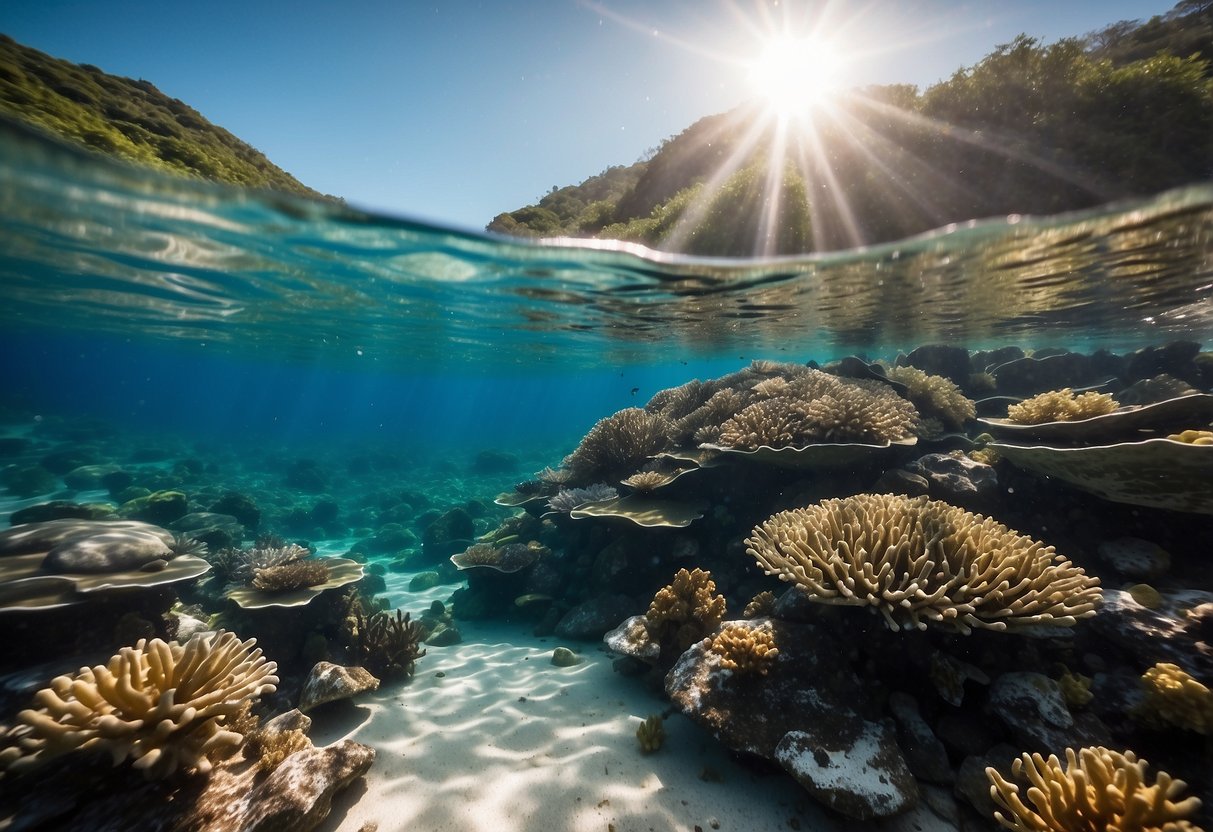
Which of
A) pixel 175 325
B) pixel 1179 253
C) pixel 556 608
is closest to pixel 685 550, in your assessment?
pixel 556 608

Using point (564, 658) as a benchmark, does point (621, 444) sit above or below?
above

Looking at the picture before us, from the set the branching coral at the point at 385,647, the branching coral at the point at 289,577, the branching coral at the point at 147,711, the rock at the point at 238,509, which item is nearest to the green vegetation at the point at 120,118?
the branching coral at the point at 289,577

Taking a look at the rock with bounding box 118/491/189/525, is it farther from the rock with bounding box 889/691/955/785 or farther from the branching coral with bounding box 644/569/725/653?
the rock with bounding box 889/691/955/785

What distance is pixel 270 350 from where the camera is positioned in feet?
108

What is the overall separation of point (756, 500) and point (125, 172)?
36.7 ft

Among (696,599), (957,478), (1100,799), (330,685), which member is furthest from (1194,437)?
(330,685)

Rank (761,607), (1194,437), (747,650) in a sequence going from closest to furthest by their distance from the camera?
(747,650) < (1194,437) < (761,607)

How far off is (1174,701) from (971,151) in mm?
8526

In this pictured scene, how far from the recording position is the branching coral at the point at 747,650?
13.0ft

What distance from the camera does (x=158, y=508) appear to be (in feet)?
48.3

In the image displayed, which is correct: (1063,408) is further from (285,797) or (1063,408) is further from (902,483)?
(285,797)

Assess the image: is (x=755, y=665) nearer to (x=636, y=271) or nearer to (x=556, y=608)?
(x=556, y=608)

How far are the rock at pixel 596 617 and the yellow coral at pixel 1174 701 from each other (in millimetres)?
5395

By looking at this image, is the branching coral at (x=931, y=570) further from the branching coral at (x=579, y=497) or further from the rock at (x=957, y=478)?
the branching coral at (x=579, y=497)
